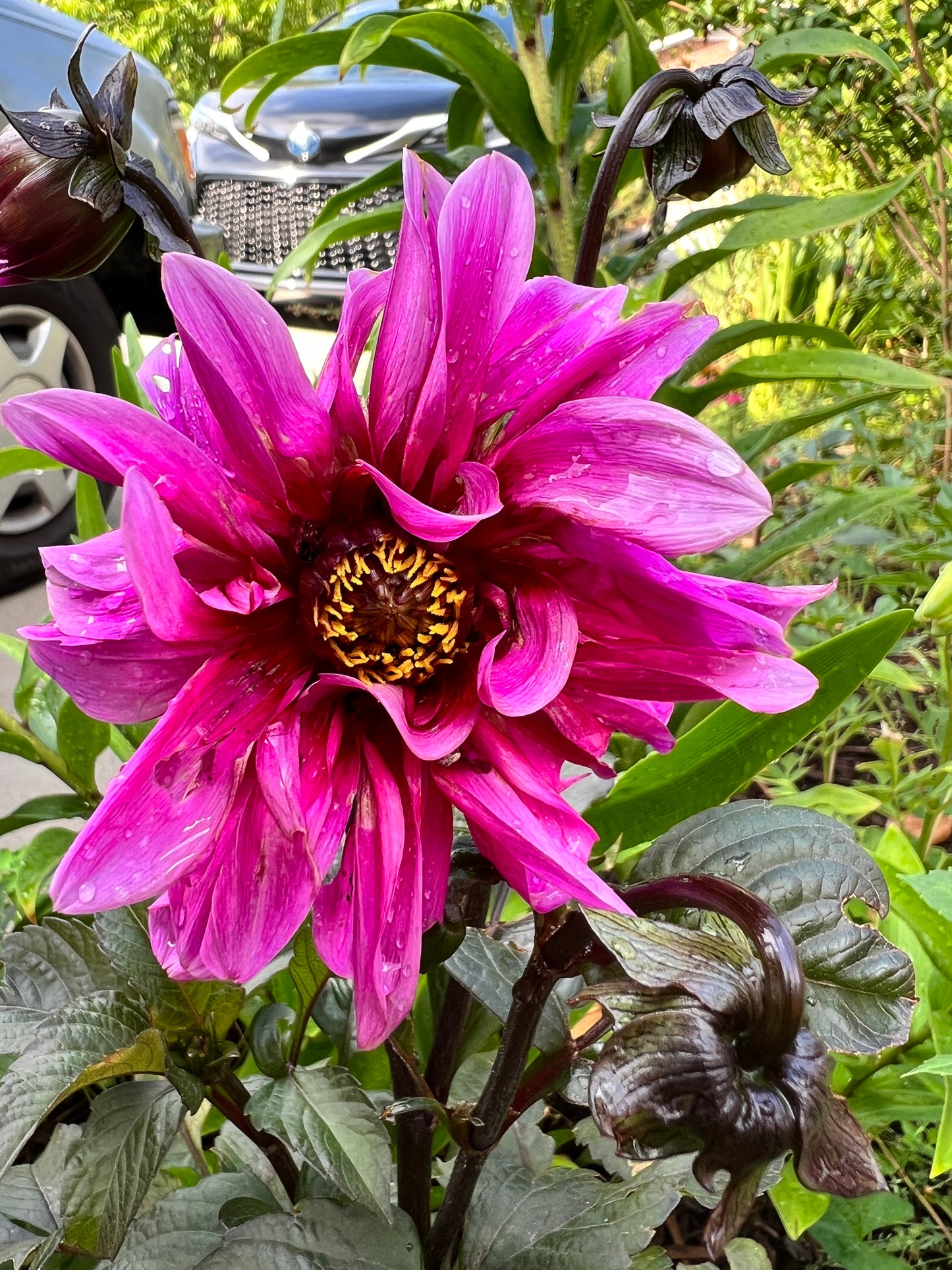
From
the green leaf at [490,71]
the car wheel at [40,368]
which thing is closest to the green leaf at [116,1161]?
the green leaf at [490,71]

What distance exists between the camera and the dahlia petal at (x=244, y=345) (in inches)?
11.2

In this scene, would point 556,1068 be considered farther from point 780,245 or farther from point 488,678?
point 780,245

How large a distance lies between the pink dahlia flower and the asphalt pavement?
0.99 m

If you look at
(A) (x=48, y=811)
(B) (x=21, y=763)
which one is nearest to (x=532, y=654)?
(A) (x=48, y=811)

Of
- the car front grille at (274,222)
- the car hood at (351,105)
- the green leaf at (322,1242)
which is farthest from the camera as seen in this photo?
the car front grille at (274,222)

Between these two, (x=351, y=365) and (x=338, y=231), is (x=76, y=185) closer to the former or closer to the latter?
(x=351, y=365)

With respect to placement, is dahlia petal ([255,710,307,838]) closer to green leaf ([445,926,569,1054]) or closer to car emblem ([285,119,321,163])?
green leaf ([445,926,569,1054])

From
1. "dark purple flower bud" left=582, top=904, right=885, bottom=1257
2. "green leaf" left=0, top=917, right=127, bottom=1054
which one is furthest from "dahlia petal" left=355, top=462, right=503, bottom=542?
"green leaf" left=0, top=917, right=127, bottom=1054

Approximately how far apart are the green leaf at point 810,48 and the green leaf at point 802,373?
217 mm

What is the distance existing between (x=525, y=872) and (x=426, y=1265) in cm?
25

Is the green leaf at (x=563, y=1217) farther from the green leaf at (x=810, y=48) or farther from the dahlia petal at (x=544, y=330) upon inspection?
the green leaf at (x=810, y=48)

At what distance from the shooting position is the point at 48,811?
60 cm

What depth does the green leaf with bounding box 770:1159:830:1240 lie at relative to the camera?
0.55 meters

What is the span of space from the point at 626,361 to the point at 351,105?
10.5 feet
